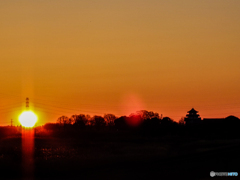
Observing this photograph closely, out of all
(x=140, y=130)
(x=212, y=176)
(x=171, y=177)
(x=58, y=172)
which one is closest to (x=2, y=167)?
(x=58, y=172)


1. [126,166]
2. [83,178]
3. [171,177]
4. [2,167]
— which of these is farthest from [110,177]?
[2,167]

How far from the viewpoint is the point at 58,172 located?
2538cm

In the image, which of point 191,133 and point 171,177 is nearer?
point 171,177

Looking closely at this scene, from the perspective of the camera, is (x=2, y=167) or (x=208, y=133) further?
(x=208, y=133)

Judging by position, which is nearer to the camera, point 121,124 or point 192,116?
point 121,124

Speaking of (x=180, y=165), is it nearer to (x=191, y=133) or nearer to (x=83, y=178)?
(x=83, y=178)

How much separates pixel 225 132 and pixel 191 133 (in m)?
8.77

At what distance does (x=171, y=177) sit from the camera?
22.3 metres

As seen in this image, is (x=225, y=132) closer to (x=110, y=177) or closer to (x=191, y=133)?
(x=191, y=133)

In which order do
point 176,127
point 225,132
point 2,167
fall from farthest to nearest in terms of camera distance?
point 176,127, point 225,132, point 2,167

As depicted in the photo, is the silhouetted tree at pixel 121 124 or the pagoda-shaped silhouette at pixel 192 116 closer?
the silhouetted tree at pixel 121 124

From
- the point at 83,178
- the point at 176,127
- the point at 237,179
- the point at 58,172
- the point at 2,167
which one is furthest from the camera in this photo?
the point at 176,127

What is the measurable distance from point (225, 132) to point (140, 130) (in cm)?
2238

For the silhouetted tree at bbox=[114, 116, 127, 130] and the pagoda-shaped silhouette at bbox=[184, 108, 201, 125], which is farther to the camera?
the pagoda-shaped silhouette at bbox=[184, 108, 201, 125]
